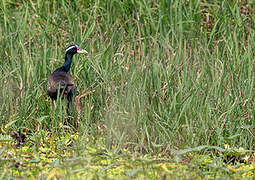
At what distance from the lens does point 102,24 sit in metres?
7.18

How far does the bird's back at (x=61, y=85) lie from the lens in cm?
519

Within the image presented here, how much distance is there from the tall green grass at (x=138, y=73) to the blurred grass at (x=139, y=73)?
0.01 metres

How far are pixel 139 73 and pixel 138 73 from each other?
0.05m

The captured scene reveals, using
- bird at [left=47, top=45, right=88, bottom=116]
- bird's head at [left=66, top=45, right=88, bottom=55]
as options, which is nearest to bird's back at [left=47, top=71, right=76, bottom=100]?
bird at [left=47, top=45, right=88, bottom=116]

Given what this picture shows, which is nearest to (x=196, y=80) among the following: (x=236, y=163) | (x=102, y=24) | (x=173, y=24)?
(x=236, y=163)

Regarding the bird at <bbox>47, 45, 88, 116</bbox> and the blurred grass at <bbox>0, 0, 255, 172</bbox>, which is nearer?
the blurred grass at <bbox>0, 0, 255, 172</bbox>

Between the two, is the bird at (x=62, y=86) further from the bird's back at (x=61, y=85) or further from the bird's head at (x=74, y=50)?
the bird's head at (x=74, y=50)

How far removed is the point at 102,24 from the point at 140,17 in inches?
22.3

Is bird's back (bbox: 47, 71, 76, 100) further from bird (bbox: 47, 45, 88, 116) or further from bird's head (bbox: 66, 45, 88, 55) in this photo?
bird's head (bbox: 66, 45, 88, 55)

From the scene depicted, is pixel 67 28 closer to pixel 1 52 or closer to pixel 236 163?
pixel 1 52

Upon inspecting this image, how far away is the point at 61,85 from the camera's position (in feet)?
17.0

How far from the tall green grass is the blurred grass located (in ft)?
0.04

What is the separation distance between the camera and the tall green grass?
466cm

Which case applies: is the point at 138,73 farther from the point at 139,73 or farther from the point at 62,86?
the point at 62,86
